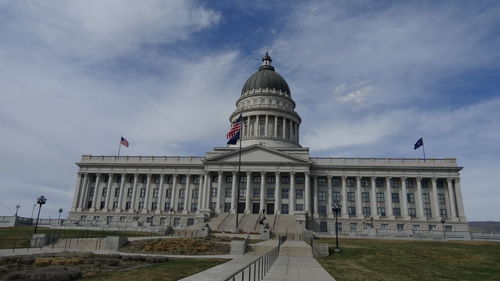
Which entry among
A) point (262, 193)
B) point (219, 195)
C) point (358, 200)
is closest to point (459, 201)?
point (358, 200)

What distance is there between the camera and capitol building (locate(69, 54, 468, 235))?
6856cm

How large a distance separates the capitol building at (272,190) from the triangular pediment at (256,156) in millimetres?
225

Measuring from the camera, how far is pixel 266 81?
96500 mm

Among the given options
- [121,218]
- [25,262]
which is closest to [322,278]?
[25,262]

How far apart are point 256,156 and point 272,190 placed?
8.49 metres

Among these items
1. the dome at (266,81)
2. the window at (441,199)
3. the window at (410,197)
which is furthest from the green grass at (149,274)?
the dome at (266,81)

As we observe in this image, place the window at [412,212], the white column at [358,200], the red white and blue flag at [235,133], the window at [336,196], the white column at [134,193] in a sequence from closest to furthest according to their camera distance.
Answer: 1. the red white and blue flag at [235,133]
2. the window at [412,212]
3. the white column at [358,200]
4. the window at [336,196]
5. the white column at [134,193]

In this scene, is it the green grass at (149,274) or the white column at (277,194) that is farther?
the white column at (277,194)

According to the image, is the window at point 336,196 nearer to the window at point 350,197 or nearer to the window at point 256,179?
the window at point 350,197

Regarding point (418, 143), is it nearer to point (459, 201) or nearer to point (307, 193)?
point (459, 201)

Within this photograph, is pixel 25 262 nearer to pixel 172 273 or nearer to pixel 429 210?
pixel 172 273

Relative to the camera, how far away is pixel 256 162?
72438 millimetres

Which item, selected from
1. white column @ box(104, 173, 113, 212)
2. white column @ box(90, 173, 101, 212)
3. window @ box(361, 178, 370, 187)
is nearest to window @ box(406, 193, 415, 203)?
window @ box(361, 178, 370, 187)

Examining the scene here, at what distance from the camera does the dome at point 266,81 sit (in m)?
96.1
